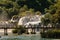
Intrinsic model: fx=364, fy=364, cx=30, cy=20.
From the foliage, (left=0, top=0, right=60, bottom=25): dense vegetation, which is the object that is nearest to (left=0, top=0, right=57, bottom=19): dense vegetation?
(left=0, top=0, right=60, bottom=25): dense vegetation

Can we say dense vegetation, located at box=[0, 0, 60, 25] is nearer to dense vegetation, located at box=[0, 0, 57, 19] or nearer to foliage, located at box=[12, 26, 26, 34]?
dense vegetation, located at box=[0, 0, 57, 19]

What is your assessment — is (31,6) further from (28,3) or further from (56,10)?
(56,10)

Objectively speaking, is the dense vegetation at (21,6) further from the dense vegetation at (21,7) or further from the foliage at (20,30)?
the foliage at (20,30)

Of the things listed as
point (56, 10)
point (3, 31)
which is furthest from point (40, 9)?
point (56, 10)

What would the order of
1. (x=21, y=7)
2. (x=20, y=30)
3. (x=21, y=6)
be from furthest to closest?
(x=21, y=6)
(x=21, y=7)
(x=20, y=30)

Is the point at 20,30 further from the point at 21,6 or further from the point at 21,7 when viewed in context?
the point at 21,6

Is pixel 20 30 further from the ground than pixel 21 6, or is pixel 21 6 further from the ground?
pixel 21 6

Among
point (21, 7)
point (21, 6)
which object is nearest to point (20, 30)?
point (21, 7)

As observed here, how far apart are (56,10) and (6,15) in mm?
51916

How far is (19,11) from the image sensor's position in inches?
6339

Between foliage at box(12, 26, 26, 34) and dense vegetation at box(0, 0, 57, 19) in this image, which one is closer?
foliage at box(12, 26, 26, 34)

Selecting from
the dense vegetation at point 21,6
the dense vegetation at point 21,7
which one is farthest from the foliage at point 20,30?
the dense vegetation at point 21,6

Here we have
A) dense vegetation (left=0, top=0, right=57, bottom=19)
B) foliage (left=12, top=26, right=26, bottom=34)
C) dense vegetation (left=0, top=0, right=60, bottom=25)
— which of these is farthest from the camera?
dense vegetation (left=0, top=0, right=57, bottom=19)

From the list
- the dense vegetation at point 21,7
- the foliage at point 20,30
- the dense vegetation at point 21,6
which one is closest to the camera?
the foliage at point 20,30
